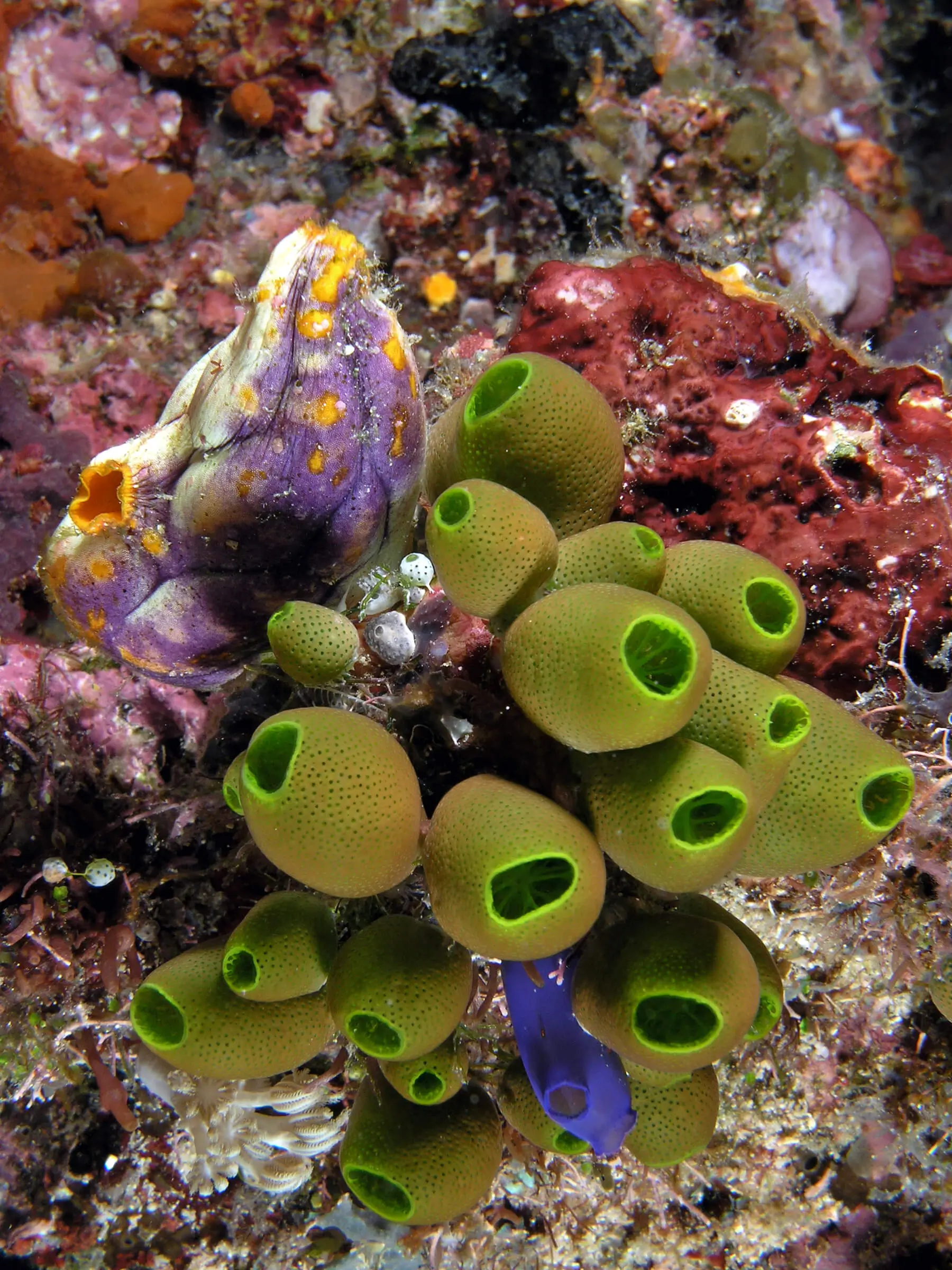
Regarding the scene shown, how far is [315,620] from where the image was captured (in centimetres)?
186

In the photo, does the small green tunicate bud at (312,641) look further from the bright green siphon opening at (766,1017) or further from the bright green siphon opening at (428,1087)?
the bright green siphon opening at (766,1017)

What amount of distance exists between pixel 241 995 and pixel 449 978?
510 mm

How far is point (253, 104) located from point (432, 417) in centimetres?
250

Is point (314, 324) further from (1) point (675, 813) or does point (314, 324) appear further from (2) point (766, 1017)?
(2) point (766, 1017)

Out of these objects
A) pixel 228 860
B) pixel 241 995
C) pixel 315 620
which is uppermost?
pixel 315 620

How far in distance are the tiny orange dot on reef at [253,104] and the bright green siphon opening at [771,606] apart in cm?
415

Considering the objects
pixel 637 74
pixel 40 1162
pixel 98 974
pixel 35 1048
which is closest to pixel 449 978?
pixel 98 974

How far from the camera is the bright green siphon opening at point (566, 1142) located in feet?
6.37

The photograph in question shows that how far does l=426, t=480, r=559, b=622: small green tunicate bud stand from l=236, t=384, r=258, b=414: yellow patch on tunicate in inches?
30.0

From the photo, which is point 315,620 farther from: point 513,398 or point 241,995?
point 241,995

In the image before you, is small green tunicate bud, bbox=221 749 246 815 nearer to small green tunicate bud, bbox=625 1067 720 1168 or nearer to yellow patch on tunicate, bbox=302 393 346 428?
yellow patch on tunicate, bbox=302 393 346 428

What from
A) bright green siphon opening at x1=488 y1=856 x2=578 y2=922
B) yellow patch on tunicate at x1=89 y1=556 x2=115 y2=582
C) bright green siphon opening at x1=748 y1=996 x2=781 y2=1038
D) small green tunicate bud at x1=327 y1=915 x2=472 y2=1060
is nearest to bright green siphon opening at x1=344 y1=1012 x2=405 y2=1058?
small green tunicate bud at x1=327 y1=915 x2=472 y2=1060

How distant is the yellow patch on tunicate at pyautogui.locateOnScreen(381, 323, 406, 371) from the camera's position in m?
2.30

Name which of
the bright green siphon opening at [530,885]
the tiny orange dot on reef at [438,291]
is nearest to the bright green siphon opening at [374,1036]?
the bright green siphon opening at [530,885]
